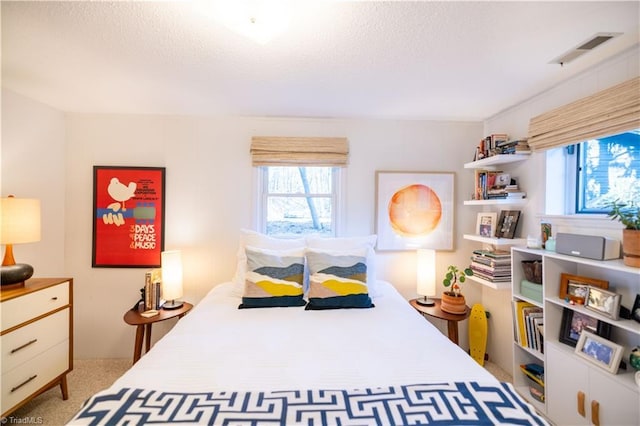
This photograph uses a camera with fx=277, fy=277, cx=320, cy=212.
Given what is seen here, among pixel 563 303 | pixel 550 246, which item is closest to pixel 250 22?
pixel 550 246

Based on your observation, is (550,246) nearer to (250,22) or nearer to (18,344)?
(250,22)

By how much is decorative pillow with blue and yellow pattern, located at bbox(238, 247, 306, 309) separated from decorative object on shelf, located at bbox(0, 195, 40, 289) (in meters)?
1.41

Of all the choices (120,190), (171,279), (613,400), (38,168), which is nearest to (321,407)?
(613,400)

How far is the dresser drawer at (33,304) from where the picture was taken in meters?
→ 1.63

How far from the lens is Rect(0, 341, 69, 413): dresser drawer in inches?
63.8

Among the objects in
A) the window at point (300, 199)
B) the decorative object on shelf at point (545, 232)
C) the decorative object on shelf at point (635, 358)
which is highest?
the window at point (300, 199)

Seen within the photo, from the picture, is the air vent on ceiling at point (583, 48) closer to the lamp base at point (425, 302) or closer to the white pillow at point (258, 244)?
the lamp base at point (425, 302)

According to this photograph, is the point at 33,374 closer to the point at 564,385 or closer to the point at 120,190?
the point at 120,190

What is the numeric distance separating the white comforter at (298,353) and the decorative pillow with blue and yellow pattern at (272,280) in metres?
0.09

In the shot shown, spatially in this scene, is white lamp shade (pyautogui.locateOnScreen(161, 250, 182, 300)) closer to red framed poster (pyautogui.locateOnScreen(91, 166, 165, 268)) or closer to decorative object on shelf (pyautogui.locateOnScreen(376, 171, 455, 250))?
red framed poster (pyautogui.locateOnScreen(91, 166, 165, 268))

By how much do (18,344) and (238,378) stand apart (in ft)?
5.16

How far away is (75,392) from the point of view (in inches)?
83.3

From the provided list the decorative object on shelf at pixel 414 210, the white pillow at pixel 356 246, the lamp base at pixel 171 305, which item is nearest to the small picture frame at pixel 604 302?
the decorative object on shelf at pixel 414 210

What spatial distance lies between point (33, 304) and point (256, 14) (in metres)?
2.21
